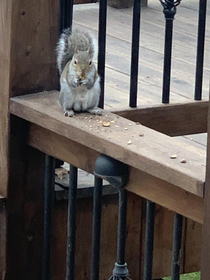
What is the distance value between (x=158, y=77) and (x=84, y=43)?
3.61 feet

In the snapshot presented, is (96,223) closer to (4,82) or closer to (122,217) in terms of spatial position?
(122,217)

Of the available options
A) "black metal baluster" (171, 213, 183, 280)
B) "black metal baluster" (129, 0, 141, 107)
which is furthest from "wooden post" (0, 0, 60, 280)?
"black metal baluster" (171, 213, 183, 280)

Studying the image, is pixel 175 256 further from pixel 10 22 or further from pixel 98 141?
pixel 10 22

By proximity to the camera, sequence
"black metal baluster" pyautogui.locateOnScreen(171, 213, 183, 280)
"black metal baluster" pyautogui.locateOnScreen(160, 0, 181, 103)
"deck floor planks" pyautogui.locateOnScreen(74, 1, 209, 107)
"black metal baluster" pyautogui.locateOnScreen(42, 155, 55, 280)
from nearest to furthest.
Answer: "black metal baluster" pyautogui.locateOnScreen(171, 213, 183, 280) → "black metal baluster" pyautogui.locateOnScreen(42, 155, 55, 280) → "black metal baluster" pyautogui.locateOnScreen(160, 0, 181, 103) → "deck floor planks" pyautogui.locateOnScreen(74, 1, 209, 107)

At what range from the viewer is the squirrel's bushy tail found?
1.77 meters

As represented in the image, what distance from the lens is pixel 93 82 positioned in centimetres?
176

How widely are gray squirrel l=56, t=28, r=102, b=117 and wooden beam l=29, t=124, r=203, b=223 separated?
11 cm

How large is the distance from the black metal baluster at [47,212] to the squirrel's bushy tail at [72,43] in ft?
0.99

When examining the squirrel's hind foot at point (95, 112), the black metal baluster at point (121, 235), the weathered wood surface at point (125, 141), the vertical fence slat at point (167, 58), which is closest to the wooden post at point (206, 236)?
the weathered wood surface at point (125, 141)

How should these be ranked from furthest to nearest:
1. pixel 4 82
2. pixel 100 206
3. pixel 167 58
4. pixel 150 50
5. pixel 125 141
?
pixel 150 50 → pixel 167 58 → pixel 4 82 → pixel 100 206 → pixel 125 141

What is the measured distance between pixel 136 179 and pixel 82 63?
40cm

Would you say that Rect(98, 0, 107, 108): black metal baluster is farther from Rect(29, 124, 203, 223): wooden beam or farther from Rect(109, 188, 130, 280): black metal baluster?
Rect(109, 188, 130, 280): black metal baluster

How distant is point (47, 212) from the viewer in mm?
1878

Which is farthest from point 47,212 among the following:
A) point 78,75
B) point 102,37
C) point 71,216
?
point 102,37
